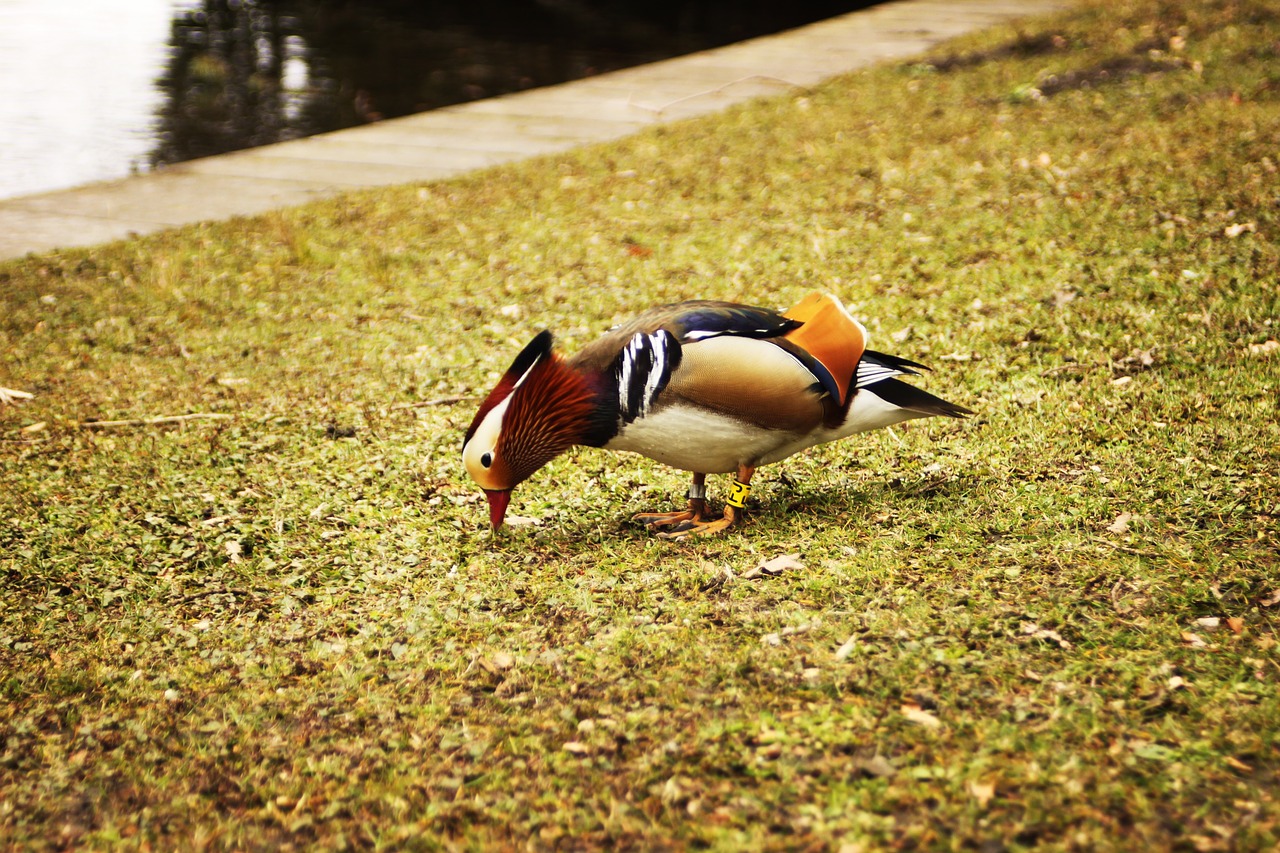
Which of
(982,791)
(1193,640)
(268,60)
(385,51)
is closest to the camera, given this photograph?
(982,791)

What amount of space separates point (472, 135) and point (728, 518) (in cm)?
726

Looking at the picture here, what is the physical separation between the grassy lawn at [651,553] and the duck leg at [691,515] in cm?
15

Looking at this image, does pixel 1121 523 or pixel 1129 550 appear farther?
pixel 1121 523

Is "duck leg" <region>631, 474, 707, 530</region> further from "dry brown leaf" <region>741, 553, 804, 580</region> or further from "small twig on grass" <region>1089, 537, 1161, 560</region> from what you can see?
"small twig on grass" <region>1089, 537, 1161, 560</region>

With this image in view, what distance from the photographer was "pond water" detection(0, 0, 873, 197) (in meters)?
11.0

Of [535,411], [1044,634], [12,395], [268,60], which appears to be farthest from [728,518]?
[268,60]

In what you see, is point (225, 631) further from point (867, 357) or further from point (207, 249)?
point (207, 249)

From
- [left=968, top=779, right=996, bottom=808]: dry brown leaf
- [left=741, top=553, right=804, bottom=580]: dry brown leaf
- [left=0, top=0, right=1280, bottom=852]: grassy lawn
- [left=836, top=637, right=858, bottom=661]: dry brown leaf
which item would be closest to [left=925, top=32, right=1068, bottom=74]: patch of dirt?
[left=0, top=0, right=1280, bottom=852]: grassy lawn

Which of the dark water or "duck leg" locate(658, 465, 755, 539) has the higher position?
the dark water

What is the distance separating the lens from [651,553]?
4.02m

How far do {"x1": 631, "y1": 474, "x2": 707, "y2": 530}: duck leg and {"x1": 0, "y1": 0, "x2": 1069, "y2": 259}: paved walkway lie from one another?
5.50 m

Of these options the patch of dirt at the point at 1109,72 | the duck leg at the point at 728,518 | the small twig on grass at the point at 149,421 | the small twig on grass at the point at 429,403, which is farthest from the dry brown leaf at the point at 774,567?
the patch of dirt at the point at 1109,72

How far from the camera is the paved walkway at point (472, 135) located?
8.51 metres

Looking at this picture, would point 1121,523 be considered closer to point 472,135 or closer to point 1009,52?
point 472,135
